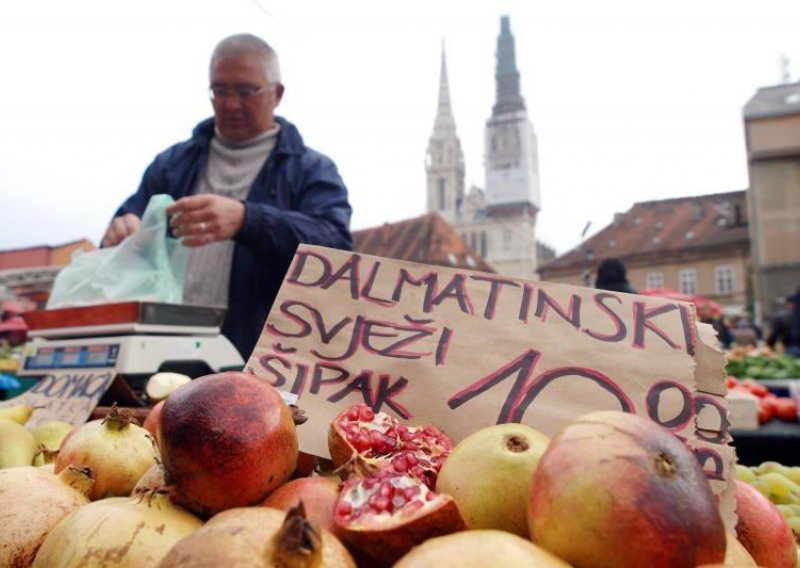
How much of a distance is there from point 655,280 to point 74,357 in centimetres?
3856

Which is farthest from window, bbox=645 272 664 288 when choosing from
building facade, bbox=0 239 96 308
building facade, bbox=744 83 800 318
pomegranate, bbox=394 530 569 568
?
pomegranate, bbox=394 530 569 568

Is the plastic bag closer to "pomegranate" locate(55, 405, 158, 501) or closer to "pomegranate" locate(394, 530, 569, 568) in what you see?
"pomegranate" locate(55, 405, 158, 501)

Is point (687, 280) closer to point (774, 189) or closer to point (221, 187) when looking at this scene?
point (774, 189)

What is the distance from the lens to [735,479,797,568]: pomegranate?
3.64ft

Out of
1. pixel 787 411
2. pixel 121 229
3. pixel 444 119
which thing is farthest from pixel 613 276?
pixel 444 119

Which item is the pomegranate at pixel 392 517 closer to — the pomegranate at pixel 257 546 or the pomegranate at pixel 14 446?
the pomegranate at pixel 257 546

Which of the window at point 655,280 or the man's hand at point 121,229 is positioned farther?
the window at point 655,280

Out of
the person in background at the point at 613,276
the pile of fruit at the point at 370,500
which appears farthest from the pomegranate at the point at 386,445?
the person in background at the point at 613,276

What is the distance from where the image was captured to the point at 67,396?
7.26ft

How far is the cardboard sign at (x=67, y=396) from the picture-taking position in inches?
82.4

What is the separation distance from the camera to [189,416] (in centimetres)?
97

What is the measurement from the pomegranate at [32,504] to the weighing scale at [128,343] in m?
1.13

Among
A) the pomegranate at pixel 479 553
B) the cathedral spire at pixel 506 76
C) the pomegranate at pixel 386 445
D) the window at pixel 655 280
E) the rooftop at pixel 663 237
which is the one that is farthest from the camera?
the cathedral spire at pixel 506 76

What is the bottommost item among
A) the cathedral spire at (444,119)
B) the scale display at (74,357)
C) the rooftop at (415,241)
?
the scale display at (74,357)
